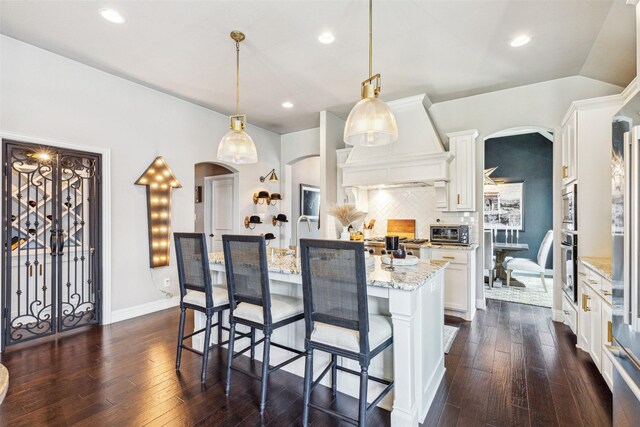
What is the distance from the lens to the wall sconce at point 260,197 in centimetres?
580

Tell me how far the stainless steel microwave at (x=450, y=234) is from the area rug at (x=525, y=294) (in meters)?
1.49

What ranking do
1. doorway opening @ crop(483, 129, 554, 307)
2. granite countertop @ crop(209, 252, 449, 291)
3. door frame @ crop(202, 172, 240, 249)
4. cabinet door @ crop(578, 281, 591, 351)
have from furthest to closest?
1. doorway opening @ crop(483, 129, 554, 307)
2. door frame @ crop(202, 172, 240, 249)
3. cabinet door @ crop(578, 281, 591, 351)
4. granite countertop @ crop(209, 252, 449, 291)

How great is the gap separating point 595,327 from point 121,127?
17.3ft

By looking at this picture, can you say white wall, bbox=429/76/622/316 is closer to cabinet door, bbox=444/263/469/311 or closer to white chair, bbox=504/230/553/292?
cabinet door, bbox=444/263/469/311

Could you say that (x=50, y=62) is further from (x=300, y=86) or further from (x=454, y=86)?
(x=454, y=86)

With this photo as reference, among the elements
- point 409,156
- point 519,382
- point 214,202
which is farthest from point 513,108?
point 214,202

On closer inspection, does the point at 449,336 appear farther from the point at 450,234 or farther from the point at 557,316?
the point at 557,316

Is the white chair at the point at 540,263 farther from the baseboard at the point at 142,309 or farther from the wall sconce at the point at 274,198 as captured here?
the baseboard at the point at 142,309

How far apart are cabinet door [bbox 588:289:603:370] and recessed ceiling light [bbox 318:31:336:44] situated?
10.4 feet

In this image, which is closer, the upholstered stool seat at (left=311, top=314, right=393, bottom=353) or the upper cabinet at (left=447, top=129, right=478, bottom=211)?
the upholstered stool seat at (left=311, top=314, right=393, bottom=353)

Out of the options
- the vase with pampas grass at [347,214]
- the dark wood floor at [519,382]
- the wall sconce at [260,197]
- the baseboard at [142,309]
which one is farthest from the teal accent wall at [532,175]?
the baseboard at [142,309]

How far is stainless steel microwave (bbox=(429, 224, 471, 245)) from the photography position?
4.10m

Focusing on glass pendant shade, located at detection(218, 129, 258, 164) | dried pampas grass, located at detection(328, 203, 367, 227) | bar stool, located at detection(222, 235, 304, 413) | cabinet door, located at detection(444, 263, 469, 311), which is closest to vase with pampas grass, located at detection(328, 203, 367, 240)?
dried pampas grass, located at detection(328, 203, 367, 227)

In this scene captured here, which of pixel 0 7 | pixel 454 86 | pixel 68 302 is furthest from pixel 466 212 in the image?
pixel 0 7
